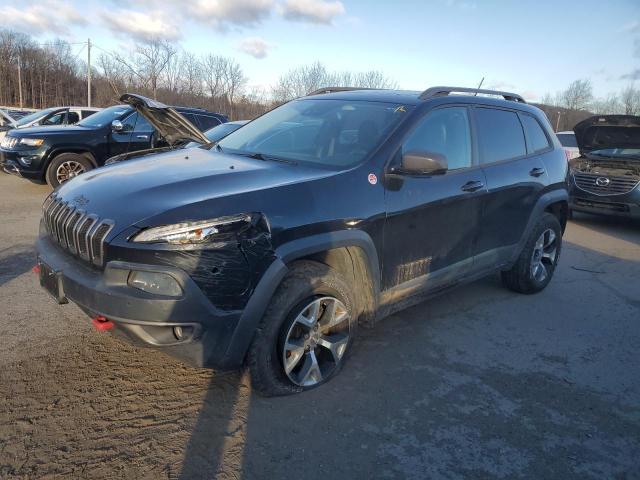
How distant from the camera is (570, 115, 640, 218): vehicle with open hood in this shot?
892cm

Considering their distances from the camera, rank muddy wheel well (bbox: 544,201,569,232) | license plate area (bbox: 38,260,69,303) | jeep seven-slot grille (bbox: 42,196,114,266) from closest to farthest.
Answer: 1. jeep seven-slot grille (bbox: 42,196,114,266)
2. license plate area (bbox: 38,260,69,303)
3. muddy wheel well (bbox: 544,201,569,232)

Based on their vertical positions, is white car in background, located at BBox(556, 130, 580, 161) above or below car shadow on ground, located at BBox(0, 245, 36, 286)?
above

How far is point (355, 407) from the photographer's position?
3014 mm

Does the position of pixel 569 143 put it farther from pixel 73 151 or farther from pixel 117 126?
pixel 73 151

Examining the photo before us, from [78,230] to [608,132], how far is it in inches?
378

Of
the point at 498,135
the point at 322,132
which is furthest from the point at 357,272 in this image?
the point at 498,135

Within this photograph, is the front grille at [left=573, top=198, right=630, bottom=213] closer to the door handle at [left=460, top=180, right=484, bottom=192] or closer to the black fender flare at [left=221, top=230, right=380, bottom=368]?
the door handle at [left=460, top=180, right=484, bottom=192]

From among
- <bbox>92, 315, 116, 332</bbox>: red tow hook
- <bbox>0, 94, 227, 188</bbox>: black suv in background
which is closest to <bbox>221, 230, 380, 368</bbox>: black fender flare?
<bbox>92, 315, 116, 332</bbox>: red tow hook

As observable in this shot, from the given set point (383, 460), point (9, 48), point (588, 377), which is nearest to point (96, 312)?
point (383, 460)

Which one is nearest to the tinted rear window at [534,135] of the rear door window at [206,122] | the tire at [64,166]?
the rear door window at [206,122]

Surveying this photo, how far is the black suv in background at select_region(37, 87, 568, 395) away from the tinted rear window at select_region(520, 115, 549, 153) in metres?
0.31

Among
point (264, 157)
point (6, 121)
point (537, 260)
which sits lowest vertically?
point (537, 260)

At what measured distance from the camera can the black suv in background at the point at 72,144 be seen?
8961 millimetres

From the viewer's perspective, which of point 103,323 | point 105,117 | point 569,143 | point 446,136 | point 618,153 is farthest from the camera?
point 569,143
